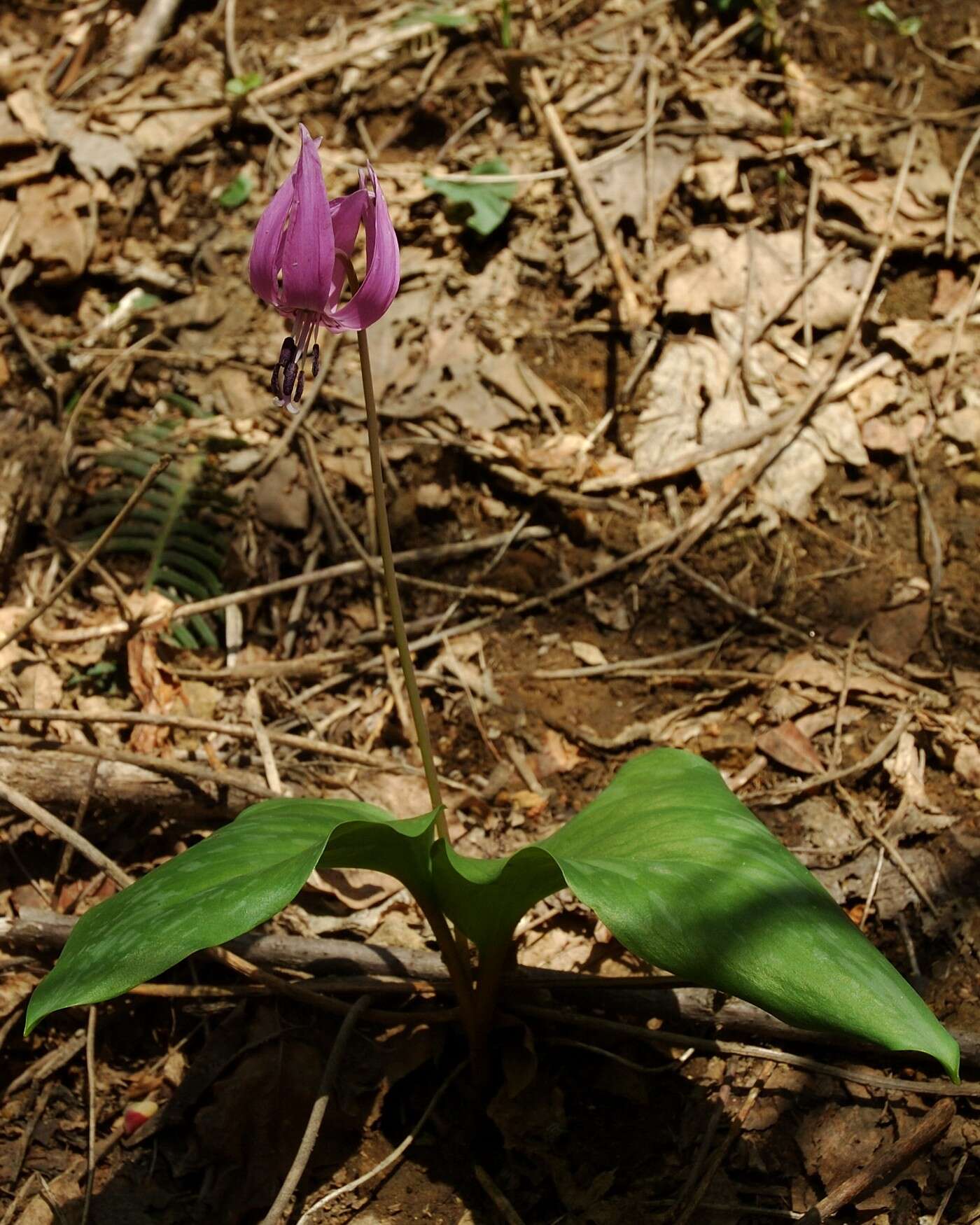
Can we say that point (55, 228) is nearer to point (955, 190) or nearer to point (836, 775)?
point (955, 190)

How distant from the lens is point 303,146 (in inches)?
51.1

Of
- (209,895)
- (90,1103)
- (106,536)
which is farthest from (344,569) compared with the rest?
(209,895)

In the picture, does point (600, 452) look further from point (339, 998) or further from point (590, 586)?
point (339, 998)

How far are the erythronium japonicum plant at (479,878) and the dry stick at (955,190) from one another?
2278mm

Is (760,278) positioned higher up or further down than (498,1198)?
higher up

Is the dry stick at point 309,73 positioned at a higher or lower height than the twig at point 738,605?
higher

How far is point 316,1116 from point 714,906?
0.89 m

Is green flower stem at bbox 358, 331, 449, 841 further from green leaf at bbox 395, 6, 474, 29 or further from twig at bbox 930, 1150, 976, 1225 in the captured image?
green leaf at bbox 395, 6, 474, 29

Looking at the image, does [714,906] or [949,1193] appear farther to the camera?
[949,1193]

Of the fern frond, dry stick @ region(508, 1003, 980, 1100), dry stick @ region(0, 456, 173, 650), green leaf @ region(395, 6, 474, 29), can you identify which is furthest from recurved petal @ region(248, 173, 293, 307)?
green leaf @ region(395, 6, 474, 29)

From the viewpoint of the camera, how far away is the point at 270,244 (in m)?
1.35

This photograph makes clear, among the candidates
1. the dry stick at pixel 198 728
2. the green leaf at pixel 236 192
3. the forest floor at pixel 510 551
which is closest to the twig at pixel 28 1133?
the forest floor at pixel 510 551

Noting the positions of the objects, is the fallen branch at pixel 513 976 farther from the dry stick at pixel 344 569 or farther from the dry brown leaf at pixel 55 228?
the dry brown leaf at pixel 55 228

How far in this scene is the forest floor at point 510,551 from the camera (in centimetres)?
183
